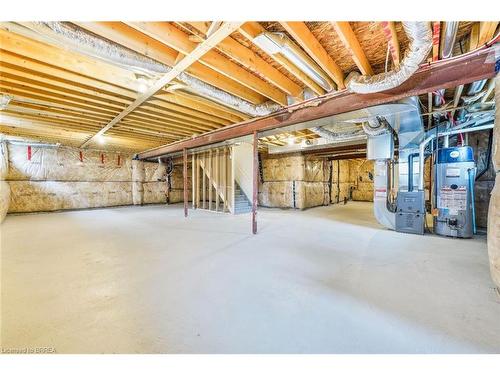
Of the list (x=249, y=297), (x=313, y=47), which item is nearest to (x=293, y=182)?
(x=313, y=47)

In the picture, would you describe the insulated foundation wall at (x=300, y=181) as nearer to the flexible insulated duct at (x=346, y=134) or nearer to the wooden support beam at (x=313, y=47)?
the flexible insulated duct at (x=346, y=134)

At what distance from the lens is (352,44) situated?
1.80m

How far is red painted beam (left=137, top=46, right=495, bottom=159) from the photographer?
188cm

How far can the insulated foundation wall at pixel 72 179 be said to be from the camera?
6234 mm

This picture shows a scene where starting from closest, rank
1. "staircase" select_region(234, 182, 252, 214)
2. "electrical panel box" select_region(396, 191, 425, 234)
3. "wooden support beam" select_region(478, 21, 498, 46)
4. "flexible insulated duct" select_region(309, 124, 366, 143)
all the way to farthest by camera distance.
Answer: "wooden support beam" select_region(478, 21, 498, 46)
"electrical panel box" select_region(396, 191, 425, 234)
"flexible insulated duct" select_region(309, 124, 366, 143)
"staircase" select_region(234, 182, 252, 214)

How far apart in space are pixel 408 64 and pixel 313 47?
854 millimetres

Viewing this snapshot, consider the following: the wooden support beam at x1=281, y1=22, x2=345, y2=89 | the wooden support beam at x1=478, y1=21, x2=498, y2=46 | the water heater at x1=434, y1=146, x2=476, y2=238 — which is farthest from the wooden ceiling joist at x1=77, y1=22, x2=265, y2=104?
the water heater at x1=434, y1=146, x2=476, y2=238

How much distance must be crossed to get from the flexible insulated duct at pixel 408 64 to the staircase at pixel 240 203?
480cm

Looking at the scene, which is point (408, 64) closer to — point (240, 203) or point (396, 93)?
point (396, 93)

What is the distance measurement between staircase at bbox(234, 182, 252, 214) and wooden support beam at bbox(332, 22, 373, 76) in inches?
193

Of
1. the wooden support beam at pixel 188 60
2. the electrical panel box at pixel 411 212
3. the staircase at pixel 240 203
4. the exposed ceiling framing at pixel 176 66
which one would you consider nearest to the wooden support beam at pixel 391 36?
the exposed ceiling framing at pixel 176 66

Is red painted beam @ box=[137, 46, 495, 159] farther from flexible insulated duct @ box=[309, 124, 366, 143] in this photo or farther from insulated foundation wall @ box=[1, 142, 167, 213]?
insulated foundation wall @ box=[1, 142, 167, 213]
